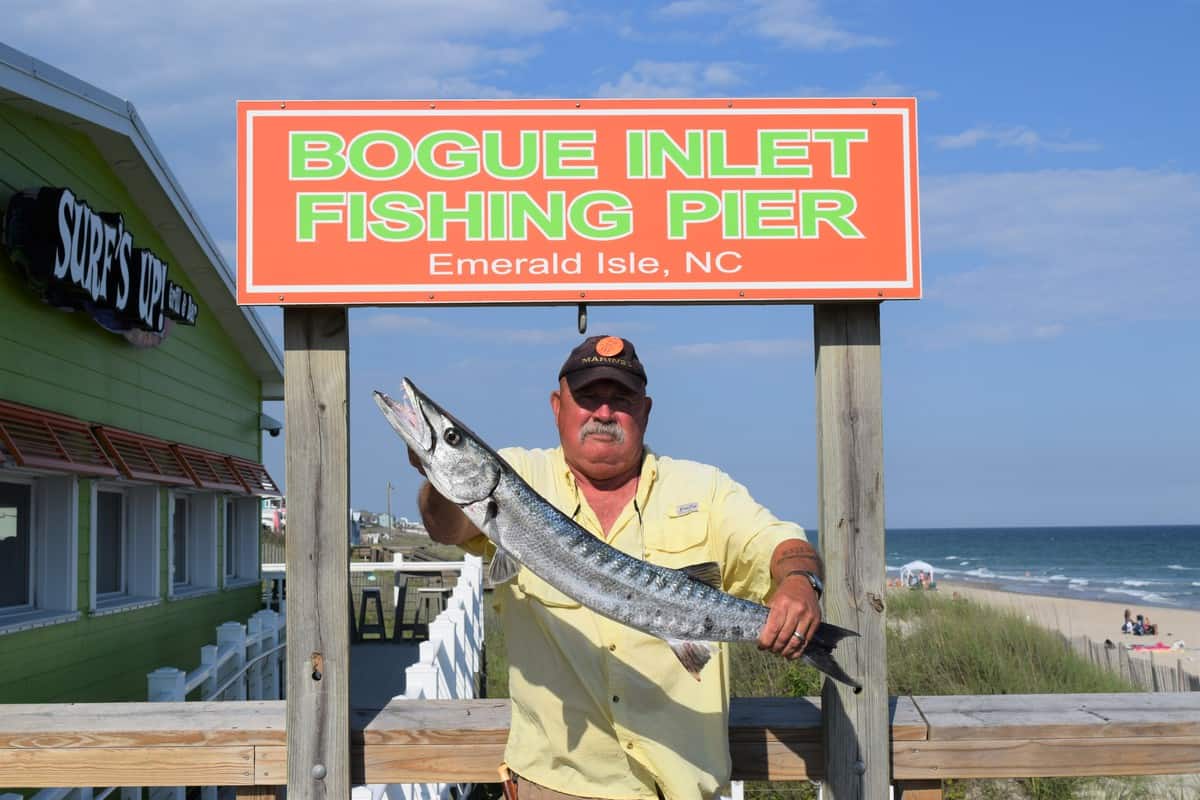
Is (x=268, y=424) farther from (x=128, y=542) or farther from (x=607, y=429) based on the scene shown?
(x=607, y=429)

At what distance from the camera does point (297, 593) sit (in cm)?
364

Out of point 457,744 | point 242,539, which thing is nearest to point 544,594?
point 457,744

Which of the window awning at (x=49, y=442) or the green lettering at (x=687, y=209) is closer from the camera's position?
the green lettering at (x=687, y=209)

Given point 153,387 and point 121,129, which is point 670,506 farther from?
point 153,387

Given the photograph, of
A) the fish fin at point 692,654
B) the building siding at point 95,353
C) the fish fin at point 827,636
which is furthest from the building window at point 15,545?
the fish fin at point 827,636

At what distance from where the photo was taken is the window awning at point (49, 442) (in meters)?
7.39

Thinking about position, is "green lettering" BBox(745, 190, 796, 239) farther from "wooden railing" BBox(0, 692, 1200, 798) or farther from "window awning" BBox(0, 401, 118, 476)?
"window awning" BBox(0, 401, 118, 476)

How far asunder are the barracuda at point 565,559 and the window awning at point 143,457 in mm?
Result: 7343

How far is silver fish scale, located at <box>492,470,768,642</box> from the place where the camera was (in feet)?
9.81

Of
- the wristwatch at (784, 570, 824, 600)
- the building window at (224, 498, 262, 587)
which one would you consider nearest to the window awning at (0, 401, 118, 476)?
the wristwatch at (784, 570, 824, 600)

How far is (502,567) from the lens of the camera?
300 centimetres

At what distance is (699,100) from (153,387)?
A: 9.03 metres

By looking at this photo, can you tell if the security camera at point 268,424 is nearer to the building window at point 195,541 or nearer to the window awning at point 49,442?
the building window at point 195,541

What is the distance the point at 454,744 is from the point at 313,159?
189 cm
